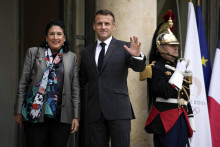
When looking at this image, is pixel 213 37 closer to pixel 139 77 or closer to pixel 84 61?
pixel 139 77

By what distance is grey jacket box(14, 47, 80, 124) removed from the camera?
3.77m

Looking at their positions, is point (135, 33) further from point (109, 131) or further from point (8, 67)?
point (8, 67)

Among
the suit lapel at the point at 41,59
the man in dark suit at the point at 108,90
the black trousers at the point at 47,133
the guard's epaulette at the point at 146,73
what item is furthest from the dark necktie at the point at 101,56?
the guard's epaulette at the point at 146,73

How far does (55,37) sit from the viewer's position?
385 cm

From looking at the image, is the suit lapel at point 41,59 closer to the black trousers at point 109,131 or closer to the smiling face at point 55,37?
the smiling face at point 55,37

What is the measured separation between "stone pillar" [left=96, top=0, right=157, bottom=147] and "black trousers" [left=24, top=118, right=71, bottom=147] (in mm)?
1098

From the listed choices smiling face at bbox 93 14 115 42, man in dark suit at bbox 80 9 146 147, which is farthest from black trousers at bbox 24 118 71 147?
smiling face at bbox 93 14 115 42

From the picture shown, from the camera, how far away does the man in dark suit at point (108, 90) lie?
146 inches

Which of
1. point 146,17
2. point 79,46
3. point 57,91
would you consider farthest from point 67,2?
point 57,91

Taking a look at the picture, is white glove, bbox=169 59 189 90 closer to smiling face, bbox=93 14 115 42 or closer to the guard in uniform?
the guard in uniform

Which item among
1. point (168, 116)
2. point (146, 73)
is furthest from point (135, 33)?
point (168, 116)

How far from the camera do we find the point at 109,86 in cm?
375

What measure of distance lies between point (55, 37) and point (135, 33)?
3.92 ft

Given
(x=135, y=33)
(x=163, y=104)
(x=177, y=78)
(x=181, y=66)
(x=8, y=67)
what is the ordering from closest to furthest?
(x=177, y=78)
(x=163, y=104)
(x=181, y=66)
(x=135, y=33)
(x=8, y=67)
